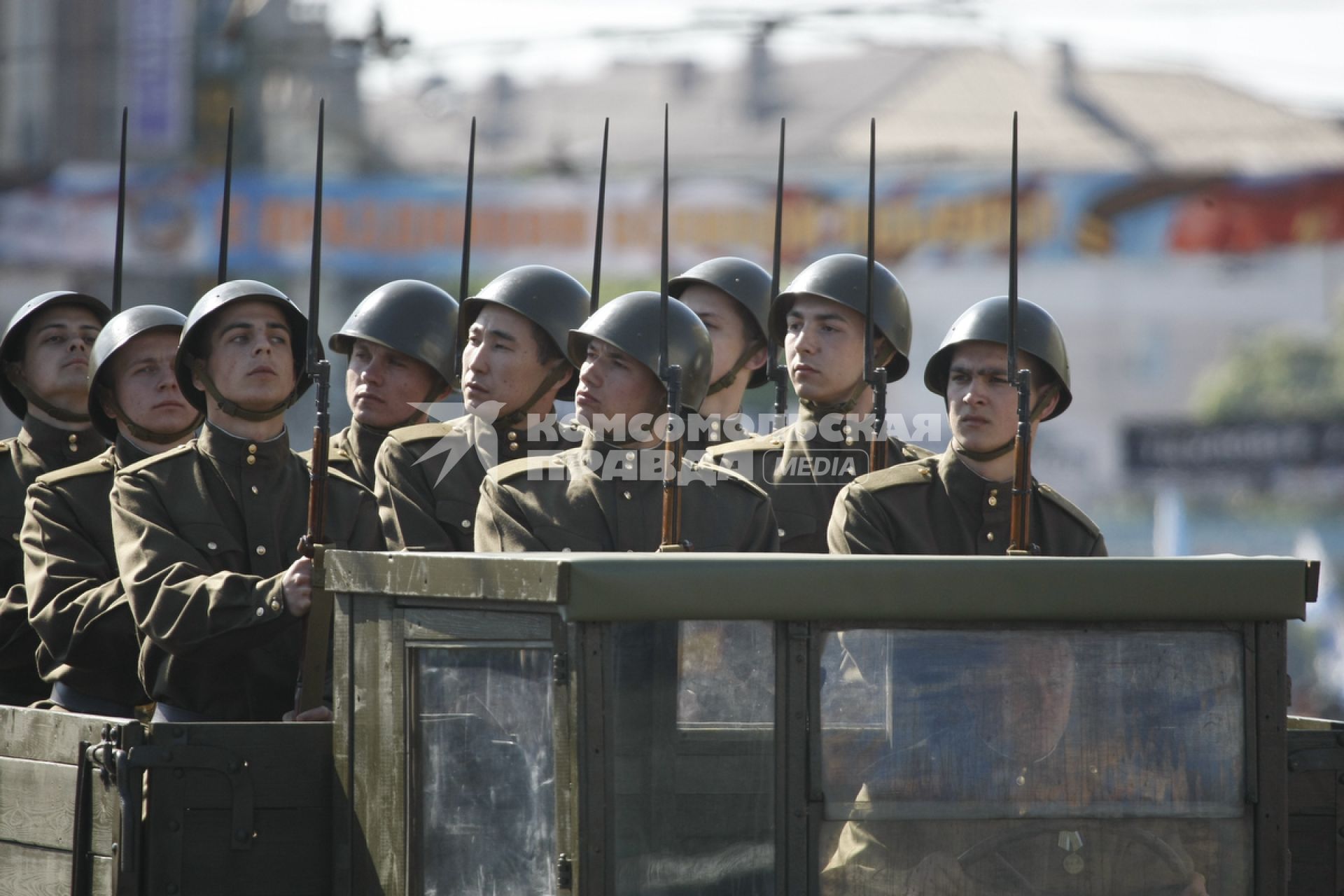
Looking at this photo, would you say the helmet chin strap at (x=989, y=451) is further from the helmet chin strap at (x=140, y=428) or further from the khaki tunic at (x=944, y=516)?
the helmet chin strap at (x=140, y=428)

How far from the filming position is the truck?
3.87m

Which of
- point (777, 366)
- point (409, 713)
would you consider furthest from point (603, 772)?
point (777, 366)

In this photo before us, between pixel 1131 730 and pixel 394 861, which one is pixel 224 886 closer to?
pixel 394 861

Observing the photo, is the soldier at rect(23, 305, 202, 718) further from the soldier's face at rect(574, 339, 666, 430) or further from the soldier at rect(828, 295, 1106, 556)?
the soldier at rect(828, 295, 1106, 556)

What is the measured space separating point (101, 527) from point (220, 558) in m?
0.63

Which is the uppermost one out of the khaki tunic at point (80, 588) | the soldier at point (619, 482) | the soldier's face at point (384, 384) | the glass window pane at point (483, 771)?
the soldier's face at point (384, 384)

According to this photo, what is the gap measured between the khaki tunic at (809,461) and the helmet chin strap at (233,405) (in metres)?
1.76

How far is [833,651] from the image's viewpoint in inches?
156

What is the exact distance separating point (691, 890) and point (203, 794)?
4.06 ft

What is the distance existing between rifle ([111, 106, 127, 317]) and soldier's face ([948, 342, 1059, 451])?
2746 millimetres

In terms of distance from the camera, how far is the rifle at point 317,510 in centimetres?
480

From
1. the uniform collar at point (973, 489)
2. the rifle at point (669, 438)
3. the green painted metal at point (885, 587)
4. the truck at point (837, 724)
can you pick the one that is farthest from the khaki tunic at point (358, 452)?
the green painted metal at point (885, 587)

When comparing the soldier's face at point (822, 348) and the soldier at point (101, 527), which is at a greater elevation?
the soldier's face at point (822, 348)

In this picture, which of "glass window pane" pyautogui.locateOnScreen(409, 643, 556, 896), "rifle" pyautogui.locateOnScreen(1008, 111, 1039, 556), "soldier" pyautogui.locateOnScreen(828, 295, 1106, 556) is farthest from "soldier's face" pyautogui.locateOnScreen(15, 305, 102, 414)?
"rifle" pyautogui.locateOnScreen(1008, 111, 1039, 556)
